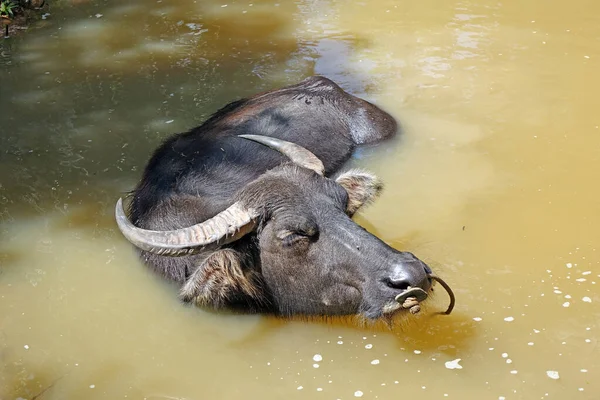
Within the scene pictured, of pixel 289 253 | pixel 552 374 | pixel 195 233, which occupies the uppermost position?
pixel 195 233

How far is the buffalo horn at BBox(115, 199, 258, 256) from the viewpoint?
12.8ft

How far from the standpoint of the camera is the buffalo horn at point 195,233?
3889 mm

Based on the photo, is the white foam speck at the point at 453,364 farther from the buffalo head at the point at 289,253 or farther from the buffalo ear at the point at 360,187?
the buffalo ear at the point at 360,187

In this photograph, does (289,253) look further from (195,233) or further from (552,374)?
(552,374)

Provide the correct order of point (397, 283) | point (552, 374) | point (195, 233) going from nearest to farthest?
1. point (552, 374)
2. point (397, 283)
3. point (195, 233)

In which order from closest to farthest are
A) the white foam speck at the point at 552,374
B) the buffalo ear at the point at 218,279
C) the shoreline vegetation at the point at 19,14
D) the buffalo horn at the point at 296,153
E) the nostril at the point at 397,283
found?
1. the white foam speck at the point at 552,374
2. the nostril at the point at 397,283
3. the buffalo ear at the point at 218,279
4. the buffalo horn at the point at 296,153
5. the shoreline vegetation at the point at 19,14

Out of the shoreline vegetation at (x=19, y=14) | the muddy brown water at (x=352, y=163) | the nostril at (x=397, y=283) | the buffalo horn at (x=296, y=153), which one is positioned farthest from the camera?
the shoreline vegetation at (x=19, y=14)

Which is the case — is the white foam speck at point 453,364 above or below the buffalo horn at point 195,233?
below

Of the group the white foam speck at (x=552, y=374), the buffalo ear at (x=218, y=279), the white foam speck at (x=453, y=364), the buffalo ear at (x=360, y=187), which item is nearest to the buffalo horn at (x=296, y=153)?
the buffalo ear at (x=360, y=187)

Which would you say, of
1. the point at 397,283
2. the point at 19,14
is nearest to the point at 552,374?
the point at 397,283

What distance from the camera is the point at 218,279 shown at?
4.11 m

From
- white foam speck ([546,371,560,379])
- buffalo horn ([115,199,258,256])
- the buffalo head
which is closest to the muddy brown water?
white foam speck ([546,371,560,379])

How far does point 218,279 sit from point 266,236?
38 cm

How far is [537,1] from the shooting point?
29.4 ft
